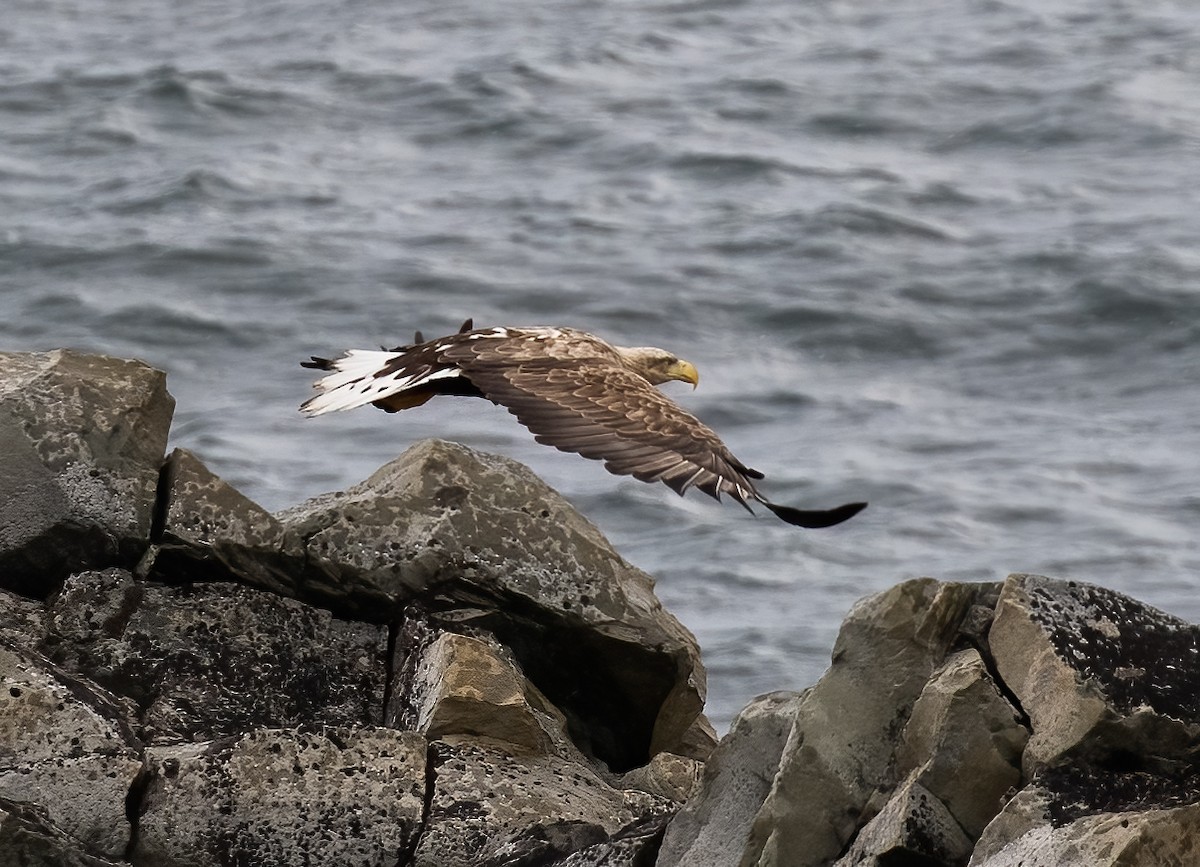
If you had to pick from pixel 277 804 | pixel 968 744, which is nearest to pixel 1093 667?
pixel 968 744

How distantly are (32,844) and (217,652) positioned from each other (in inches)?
49.5

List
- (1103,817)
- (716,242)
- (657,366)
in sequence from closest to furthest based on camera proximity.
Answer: (1103,817)
(657,366)
(716,242)

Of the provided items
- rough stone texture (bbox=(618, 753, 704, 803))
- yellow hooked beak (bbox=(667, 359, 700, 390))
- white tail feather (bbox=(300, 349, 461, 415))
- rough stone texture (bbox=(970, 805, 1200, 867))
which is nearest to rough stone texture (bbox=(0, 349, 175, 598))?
Answer: white tail feather (bbox=(300, 349, 461, 415))

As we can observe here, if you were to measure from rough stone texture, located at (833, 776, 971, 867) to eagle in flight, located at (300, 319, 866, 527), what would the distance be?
82 centimetres

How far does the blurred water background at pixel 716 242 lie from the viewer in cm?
1445

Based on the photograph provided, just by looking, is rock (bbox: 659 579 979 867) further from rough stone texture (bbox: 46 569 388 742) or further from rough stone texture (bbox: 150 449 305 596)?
rough stone texture (bbox: 150 449 305 596)

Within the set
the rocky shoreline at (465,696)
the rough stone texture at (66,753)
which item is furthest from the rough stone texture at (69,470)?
the rough stone texture at (66,753)

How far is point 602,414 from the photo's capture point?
274 inches

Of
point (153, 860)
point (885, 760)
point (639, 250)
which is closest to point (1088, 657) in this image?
point (885, 760)

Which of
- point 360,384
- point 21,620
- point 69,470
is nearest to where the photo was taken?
point 21,620

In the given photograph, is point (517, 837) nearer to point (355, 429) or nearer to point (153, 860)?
point (153, 860)

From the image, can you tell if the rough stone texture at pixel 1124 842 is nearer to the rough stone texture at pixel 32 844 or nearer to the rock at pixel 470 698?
the rock at pixel 470 698

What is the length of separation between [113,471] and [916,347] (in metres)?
12.0

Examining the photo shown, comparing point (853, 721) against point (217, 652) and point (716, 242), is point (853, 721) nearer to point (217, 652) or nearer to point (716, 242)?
point (217, 652)
